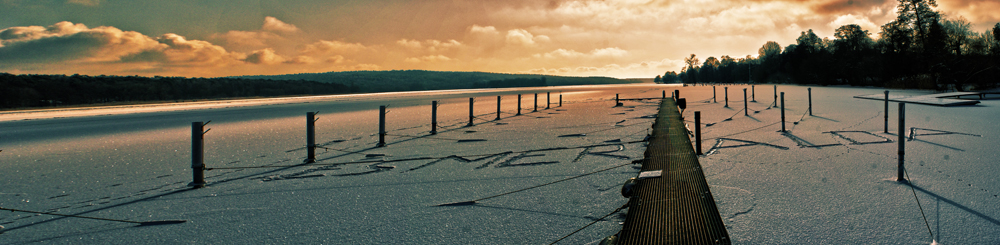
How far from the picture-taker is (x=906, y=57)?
2136 inches

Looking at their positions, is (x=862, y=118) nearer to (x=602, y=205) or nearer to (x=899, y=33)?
(x=602, y=205)

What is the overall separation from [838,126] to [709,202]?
10.2 metres

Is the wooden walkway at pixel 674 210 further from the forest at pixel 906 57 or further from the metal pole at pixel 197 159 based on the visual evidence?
the forest at pixel 906 57

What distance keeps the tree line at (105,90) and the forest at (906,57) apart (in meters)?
98.0

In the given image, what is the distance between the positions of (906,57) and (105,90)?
117 meters

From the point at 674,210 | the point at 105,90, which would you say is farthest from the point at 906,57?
the point at 105,90

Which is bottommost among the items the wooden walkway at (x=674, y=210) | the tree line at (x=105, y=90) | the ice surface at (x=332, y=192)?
the ice surface at (x=332, y=192)

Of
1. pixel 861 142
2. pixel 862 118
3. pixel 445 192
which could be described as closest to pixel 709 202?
pixel 445 192

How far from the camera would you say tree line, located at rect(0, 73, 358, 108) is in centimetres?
6200

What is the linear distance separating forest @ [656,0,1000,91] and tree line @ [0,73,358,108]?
322 ft

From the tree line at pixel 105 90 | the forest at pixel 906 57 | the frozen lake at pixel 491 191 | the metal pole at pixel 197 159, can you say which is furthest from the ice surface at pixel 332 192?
the tree line at pixel 105 90

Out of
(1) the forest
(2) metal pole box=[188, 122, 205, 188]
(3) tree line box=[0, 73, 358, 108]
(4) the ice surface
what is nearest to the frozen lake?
(4) the ice surface

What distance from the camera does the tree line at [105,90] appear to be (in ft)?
203

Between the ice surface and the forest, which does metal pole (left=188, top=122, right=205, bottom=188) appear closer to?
the ice surface
